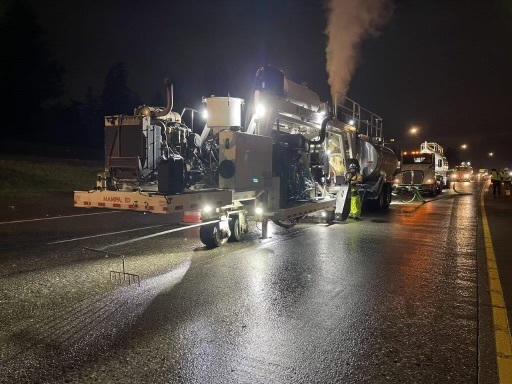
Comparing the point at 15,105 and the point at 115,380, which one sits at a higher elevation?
the point at 15,105


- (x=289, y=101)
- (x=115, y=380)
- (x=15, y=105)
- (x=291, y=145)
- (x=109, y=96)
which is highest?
(x=109, y=96)

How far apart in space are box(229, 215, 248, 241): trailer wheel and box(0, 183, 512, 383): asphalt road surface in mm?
210

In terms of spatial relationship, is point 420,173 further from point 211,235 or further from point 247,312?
point 247,312

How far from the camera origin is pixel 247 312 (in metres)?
5.24

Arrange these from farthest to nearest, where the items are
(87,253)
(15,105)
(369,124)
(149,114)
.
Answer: (15,105), (369,124), (87,253), (149,114)

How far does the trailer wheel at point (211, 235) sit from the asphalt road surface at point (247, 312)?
0.71 feet

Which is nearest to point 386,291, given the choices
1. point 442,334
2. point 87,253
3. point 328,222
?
point 442,334

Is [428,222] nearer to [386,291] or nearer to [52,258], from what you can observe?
[386,291]

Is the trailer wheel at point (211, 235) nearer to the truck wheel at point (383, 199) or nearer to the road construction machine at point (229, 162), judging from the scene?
the road construction machine at point (229, 162)

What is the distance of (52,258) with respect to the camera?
8.03m

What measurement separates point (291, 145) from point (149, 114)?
3.65 meters

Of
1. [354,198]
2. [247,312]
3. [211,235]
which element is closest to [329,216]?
[354,198]

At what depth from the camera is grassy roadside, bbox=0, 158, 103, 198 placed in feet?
75.4

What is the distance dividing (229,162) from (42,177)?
2160 cm
